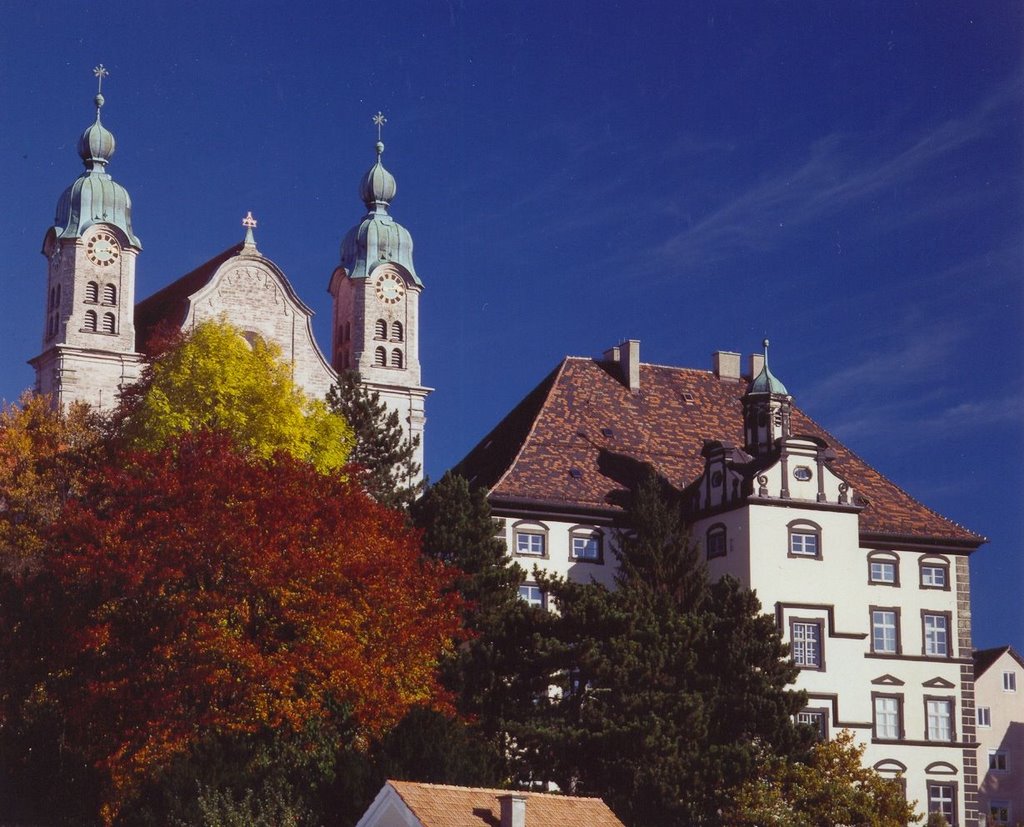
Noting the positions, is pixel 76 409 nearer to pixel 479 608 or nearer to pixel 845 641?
pixel 479 608

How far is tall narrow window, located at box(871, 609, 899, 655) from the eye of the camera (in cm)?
6688

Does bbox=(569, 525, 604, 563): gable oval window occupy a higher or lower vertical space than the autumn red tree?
higher

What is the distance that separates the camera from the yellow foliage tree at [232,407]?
207ft

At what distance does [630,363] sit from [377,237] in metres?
32.1

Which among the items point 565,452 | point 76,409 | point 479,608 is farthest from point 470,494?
point 76,409

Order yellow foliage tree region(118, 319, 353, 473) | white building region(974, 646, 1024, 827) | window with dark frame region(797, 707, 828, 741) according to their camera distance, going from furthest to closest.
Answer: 1. white building region(974, 646, 1024, 827)
2. window with dark frame region(797, 707, 828, 741)
3. yellow foliage tree region(118, 319, 353, 473)

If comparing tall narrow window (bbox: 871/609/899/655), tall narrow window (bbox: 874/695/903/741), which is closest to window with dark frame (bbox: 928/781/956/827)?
tall narrow window (bbox: 874/695/903/741)

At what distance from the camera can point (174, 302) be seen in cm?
9231

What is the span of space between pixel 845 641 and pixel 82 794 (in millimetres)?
25869

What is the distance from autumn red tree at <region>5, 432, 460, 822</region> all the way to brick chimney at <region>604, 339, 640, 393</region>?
74.3ft

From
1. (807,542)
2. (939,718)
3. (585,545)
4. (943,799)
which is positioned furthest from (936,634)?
(585,545)

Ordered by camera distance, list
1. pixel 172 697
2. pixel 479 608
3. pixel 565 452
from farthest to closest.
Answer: pixel 565 452
pixel 479 608
pixel 172 697

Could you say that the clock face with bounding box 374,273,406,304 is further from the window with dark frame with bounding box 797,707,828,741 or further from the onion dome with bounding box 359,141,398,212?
the window with dark frame with bounding box 797,707,828,741

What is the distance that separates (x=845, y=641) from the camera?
213ft
